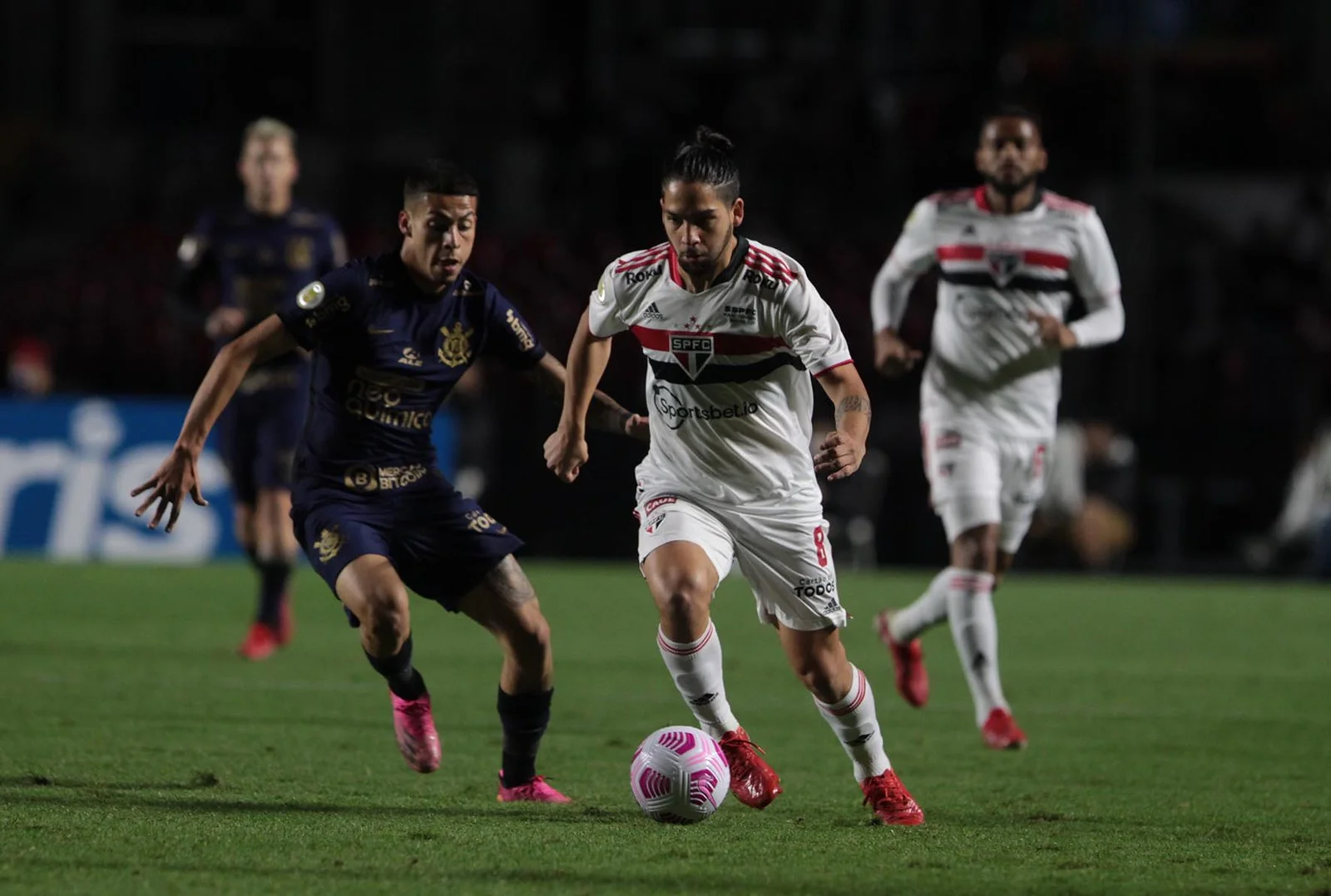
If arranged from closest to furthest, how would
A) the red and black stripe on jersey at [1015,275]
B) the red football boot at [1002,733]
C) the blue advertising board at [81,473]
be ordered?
the red football boot at [1002,733] → the red and black stripe on jersey at [1015,275] → the blue advertising board at [81,473]

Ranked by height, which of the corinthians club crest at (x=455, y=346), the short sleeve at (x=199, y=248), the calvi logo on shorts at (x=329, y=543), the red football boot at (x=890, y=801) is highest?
the short sleeve at (x=199, y=248)

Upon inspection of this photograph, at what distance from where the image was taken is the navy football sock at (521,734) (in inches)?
230

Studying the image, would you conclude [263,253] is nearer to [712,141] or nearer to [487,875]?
[712,141]

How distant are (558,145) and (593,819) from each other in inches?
654

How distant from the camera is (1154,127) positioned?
23.3 m

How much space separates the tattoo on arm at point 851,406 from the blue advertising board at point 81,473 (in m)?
10.8

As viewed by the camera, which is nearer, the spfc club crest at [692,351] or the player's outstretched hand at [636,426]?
the spfc club crest at [692,351]

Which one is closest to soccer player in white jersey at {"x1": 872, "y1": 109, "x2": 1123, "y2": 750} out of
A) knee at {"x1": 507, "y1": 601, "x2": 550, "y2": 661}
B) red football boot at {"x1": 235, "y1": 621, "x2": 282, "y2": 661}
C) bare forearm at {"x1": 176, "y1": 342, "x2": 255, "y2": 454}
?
knee at {"x1": 507, "y1": 601, "x2": 550, "y2": 661}

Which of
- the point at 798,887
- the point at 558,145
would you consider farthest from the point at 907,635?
the point at 558,145

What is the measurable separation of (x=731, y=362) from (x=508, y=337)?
0.84 meters

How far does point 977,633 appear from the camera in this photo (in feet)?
25.2

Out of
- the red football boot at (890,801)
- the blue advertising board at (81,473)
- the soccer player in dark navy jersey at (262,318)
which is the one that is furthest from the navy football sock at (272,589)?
the blue advertising board at (81,473)

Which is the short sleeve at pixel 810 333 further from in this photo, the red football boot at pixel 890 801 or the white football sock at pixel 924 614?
the white football sock at pixel 924 614

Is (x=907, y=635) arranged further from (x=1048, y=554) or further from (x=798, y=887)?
(x=1048, y=554)
